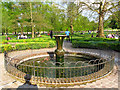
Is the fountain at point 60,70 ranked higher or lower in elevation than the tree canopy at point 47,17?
lower

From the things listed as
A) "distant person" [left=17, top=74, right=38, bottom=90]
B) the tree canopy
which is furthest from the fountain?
the tree canopy

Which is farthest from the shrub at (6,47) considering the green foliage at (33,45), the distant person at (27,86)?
the distant person at (27,86)

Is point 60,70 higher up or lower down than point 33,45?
lower down

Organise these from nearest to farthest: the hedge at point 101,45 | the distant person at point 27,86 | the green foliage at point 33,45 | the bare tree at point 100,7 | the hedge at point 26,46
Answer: the distant person at point 27,86 < the hedge at point 26,46 < the hedge at point 101,45 < the green foliage at point 33,45 < the bare tree at point 100,7

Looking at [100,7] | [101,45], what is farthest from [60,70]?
[100,7]

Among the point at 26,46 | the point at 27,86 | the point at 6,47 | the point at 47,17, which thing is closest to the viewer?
the point at 27,86

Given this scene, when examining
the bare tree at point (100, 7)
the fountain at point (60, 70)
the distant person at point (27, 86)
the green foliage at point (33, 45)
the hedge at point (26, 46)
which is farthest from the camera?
the bare tree at point (100, 7)

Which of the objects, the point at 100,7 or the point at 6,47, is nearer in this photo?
the point at 6,47

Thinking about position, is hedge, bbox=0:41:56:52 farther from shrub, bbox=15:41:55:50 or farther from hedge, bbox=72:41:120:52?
hedge, bbox=72:41:120:52

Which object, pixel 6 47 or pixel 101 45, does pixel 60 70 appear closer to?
pixel 6 47

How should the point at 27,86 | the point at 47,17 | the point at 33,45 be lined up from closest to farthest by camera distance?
the point at 27,86 → the point at 33,45 → the point at 47,17

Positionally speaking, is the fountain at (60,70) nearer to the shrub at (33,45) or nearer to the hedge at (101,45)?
the shrub at (33,45)

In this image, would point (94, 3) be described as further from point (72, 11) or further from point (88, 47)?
point (88, 47)

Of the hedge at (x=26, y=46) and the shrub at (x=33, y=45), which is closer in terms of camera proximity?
the hedge at (x=26, y=46)
